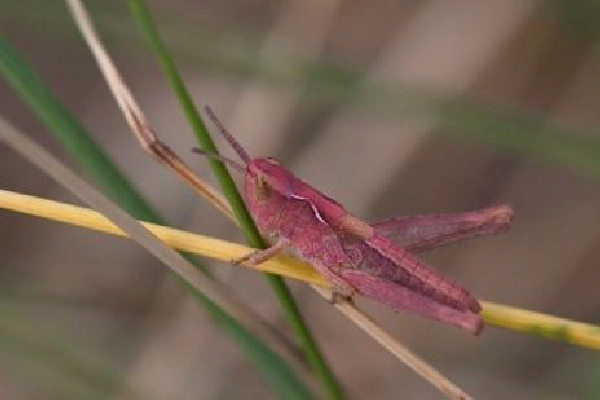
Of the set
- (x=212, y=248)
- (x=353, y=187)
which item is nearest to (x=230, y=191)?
(x=212, y=248)

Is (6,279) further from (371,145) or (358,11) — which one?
(358,11)

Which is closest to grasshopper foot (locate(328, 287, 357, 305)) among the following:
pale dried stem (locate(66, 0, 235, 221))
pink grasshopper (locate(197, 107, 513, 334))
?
pink grasshopper (locate(197, 107, 513, 334))

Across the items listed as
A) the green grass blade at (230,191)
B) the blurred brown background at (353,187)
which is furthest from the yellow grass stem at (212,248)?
the blurred brown background at (353,187)

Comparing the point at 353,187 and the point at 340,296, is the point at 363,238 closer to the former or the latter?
the point at 340,296

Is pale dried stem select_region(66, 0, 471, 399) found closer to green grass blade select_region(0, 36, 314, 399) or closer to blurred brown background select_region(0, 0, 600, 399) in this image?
green grass blade select_region(0, 36, 314, 399)

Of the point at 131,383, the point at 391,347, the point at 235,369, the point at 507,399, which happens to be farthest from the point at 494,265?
the point at 391,347

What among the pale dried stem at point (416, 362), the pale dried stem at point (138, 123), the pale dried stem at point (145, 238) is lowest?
the pale dried stem at point (416, 362)

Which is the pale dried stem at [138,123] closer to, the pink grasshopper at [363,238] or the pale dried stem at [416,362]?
the pink grasshopper at [363,238]
